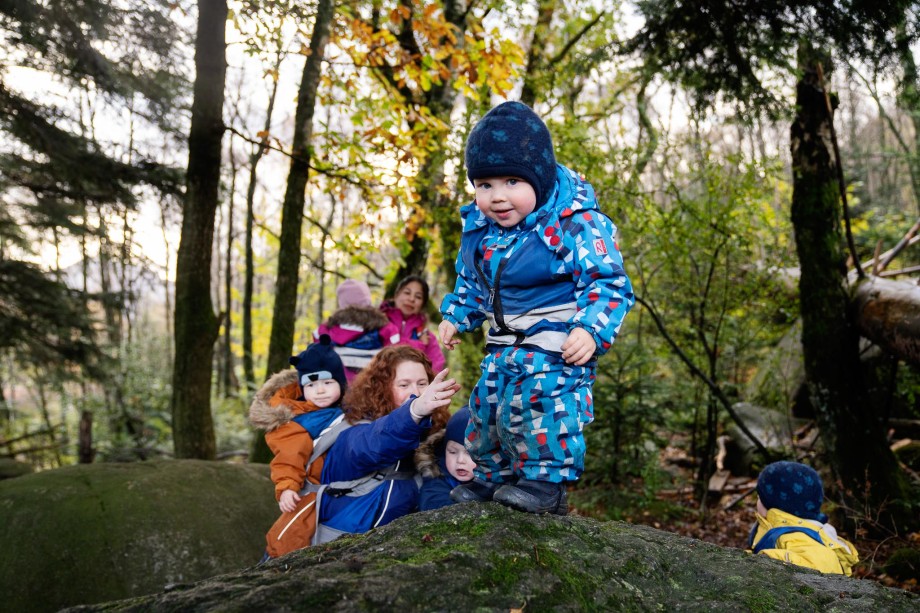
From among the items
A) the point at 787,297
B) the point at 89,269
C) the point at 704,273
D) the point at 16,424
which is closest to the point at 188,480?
the point at 704,273

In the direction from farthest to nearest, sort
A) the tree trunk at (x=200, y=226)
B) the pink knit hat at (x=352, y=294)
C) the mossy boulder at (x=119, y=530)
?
1. the pink knit hat at (x=352, y=294)
2. the tree trunk at (x=200, y=226)
3. the mossy boulder at (x=119, y=530)

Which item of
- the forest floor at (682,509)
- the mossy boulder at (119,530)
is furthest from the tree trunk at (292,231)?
the forest floor at (682,509)

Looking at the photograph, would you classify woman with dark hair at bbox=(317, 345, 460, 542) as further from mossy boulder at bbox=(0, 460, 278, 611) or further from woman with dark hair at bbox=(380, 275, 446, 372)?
woman with dark hair at bbox=(380, 275, 446, 372)

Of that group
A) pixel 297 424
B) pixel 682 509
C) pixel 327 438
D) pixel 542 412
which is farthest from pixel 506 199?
pixel 682 509

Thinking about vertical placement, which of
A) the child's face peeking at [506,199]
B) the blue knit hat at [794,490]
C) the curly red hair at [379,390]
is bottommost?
the blue knit hat at [794,490]

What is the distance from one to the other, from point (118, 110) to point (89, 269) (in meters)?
11.9

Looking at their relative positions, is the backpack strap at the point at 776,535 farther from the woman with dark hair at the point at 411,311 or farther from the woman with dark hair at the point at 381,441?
the woman with dark hair at the point at 411,311

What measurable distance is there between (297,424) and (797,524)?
290 centimetres

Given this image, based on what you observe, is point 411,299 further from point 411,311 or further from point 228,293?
point 228,293

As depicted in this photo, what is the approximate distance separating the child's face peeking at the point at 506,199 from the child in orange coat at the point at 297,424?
1448mm

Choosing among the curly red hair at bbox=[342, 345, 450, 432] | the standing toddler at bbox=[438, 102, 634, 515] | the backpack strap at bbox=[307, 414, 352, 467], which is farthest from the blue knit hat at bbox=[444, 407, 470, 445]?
the backpack strap at bbox=[307, 414, 352, 467]

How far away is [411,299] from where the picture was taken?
5.78m

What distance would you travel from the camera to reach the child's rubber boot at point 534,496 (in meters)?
2.05

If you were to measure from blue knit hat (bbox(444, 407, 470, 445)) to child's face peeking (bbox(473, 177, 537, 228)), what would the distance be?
949 mm
